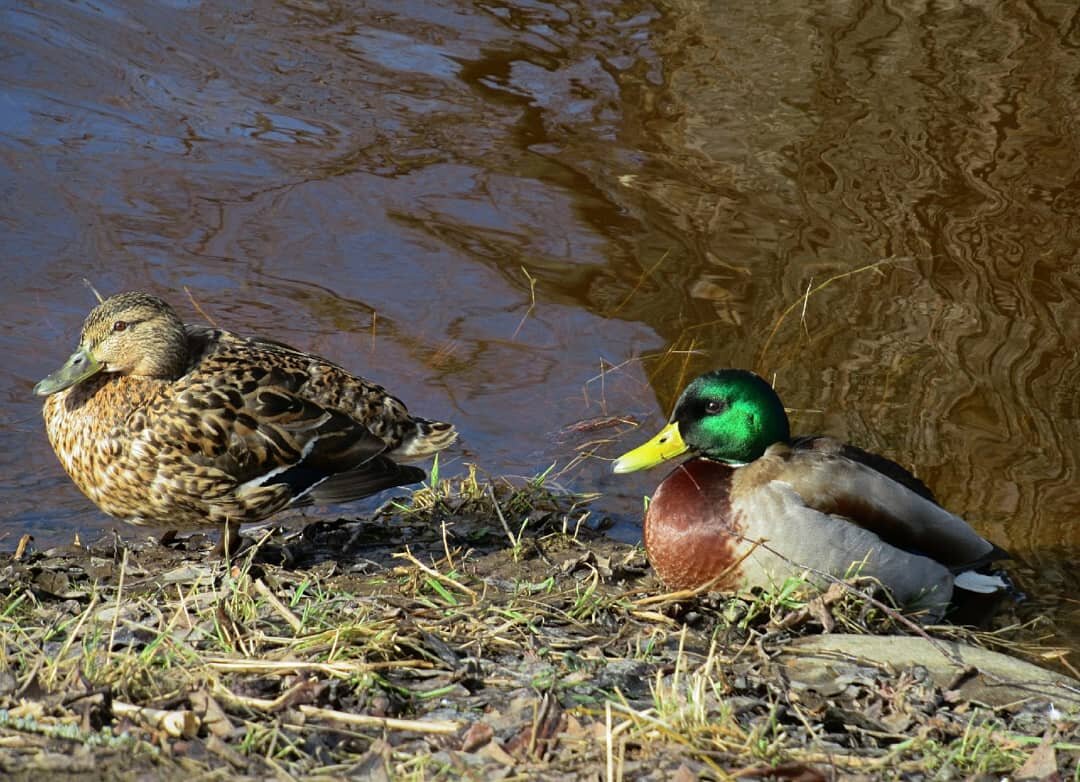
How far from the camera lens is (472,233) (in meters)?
7.95

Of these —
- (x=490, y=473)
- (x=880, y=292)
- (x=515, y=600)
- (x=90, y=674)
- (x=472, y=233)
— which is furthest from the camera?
(x=472, y=233)

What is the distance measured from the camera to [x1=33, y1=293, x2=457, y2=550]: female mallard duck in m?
4.51

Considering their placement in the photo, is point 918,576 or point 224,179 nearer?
point 918,576

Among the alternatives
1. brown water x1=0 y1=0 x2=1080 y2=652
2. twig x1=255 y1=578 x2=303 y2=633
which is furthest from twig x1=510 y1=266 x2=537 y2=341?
twig x1=255 y1=578 x2=303 y2=633

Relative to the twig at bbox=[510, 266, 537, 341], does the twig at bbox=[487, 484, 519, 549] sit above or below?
above

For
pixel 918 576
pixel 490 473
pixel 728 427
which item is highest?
Result: pixel 728 427

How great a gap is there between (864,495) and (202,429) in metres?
2.15

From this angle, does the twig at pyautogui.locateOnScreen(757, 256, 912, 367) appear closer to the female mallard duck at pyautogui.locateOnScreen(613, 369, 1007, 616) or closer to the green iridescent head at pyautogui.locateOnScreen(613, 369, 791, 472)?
the female mallard duck at pyautogui.locateOnScreen(613, 369, 1007, 616)

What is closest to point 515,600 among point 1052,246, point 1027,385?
point 1027,385

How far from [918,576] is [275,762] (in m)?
2.65

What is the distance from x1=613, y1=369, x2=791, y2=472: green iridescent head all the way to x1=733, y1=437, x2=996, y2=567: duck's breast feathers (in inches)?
3.3

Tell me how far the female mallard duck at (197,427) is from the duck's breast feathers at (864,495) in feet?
4.01

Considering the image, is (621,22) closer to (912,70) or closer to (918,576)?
(912,70)

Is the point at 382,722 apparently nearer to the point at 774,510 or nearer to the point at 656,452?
the point at 774,510
